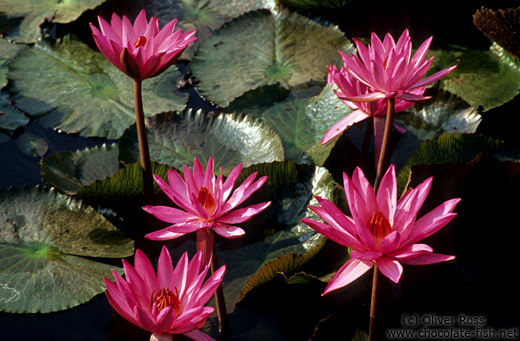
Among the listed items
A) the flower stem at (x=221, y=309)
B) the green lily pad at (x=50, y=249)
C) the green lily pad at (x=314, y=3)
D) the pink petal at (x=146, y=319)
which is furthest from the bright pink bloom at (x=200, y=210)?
the green lily pad at (x=314, y=3)

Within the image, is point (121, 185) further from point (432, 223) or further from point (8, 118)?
point (432, 223)

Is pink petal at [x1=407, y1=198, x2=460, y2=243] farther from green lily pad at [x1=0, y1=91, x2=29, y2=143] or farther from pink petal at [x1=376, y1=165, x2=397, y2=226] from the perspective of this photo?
green lily pad at [x1=0, y1=91, x2=29, y2=143]

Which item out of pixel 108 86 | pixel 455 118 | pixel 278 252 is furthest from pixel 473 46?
pixel 108 86

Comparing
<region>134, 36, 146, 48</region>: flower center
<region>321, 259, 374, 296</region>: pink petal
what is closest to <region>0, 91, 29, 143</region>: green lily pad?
<region>134, 36, 146, 48</region>: flower center

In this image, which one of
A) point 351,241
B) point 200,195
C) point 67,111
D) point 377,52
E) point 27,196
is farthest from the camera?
point 67,111

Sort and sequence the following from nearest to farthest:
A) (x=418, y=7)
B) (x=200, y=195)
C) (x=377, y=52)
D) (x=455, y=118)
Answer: (x=200, y=195) < (x=377, y=52) < (x=455, y=118) < (x=418, y=7)

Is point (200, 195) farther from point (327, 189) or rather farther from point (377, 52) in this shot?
point (377, 52)

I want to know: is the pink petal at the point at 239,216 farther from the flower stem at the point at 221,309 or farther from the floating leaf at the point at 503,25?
the floating leaf at the point at 503,25
